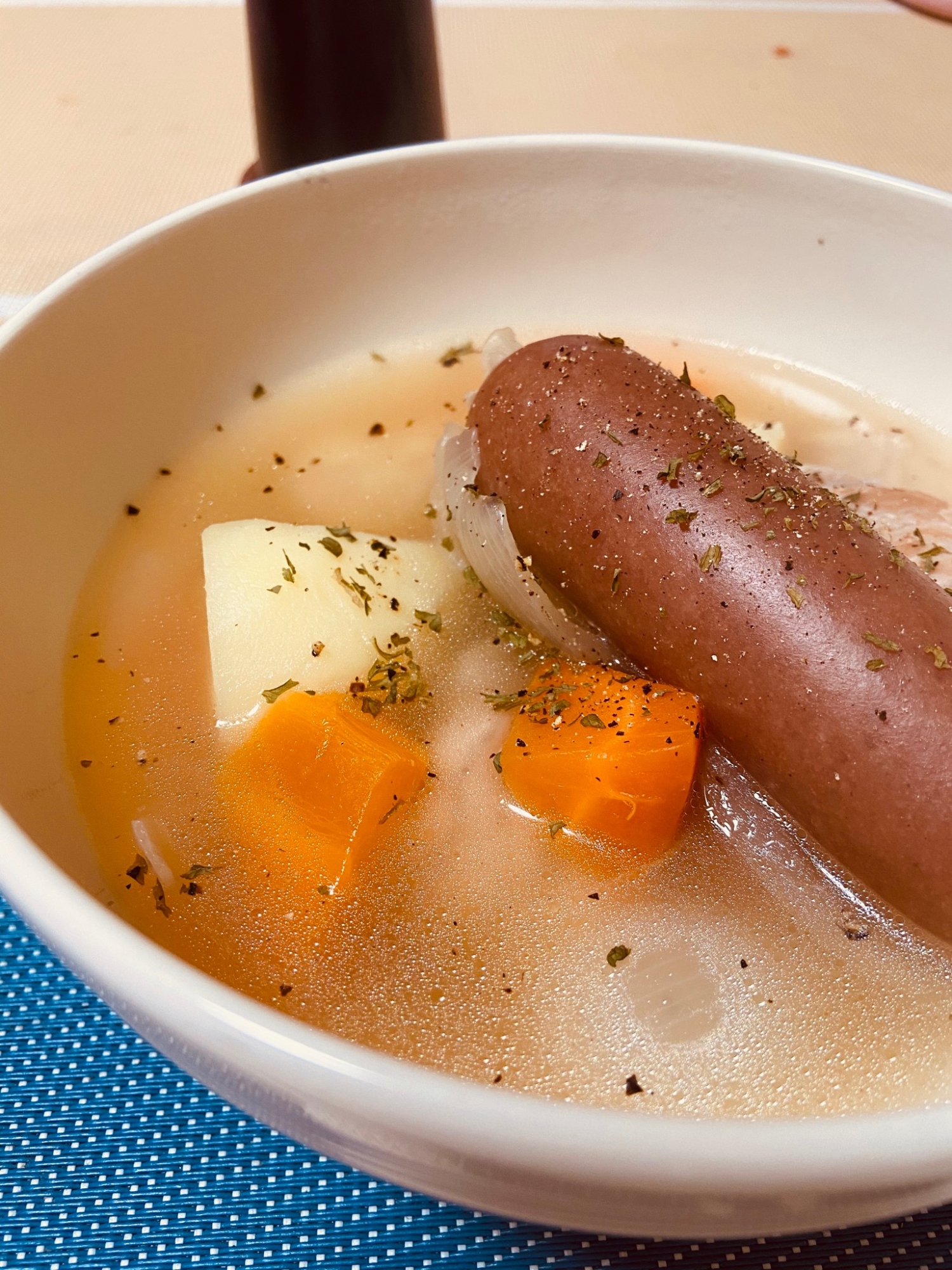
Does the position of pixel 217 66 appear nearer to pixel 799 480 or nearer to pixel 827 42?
pixel 827 42

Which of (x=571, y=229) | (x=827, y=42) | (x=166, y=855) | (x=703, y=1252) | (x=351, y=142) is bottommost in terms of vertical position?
(x=703, y=1252)

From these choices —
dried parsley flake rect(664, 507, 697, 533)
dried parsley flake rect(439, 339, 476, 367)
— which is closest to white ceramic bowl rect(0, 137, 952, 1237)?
dried parsley flake rect(439, 339, 476, 367)

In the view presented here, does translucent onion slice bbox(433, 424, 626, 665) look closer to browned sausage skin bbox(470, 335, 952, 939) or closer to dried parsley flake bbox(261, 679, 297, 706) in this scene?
browned sausage skin bbox(470, 335, 952, 939)

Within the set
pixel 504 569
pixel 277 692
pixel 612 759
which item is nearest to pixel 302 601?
pixel 277 692

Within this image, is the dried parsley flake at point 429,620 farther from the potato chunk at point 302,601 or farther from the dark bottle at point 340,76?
the dark bottle at point 340,76

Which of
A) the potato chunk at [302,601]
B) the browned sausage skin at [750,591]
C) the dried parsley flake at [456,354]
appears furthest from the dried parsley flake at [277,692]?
the dried parsley flake at [456,354]

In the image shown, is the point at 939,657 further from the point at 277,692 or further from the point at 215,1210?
the point at 215,1210

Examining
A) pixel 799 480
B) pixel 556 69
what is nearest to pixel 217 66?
pixel 556 69
